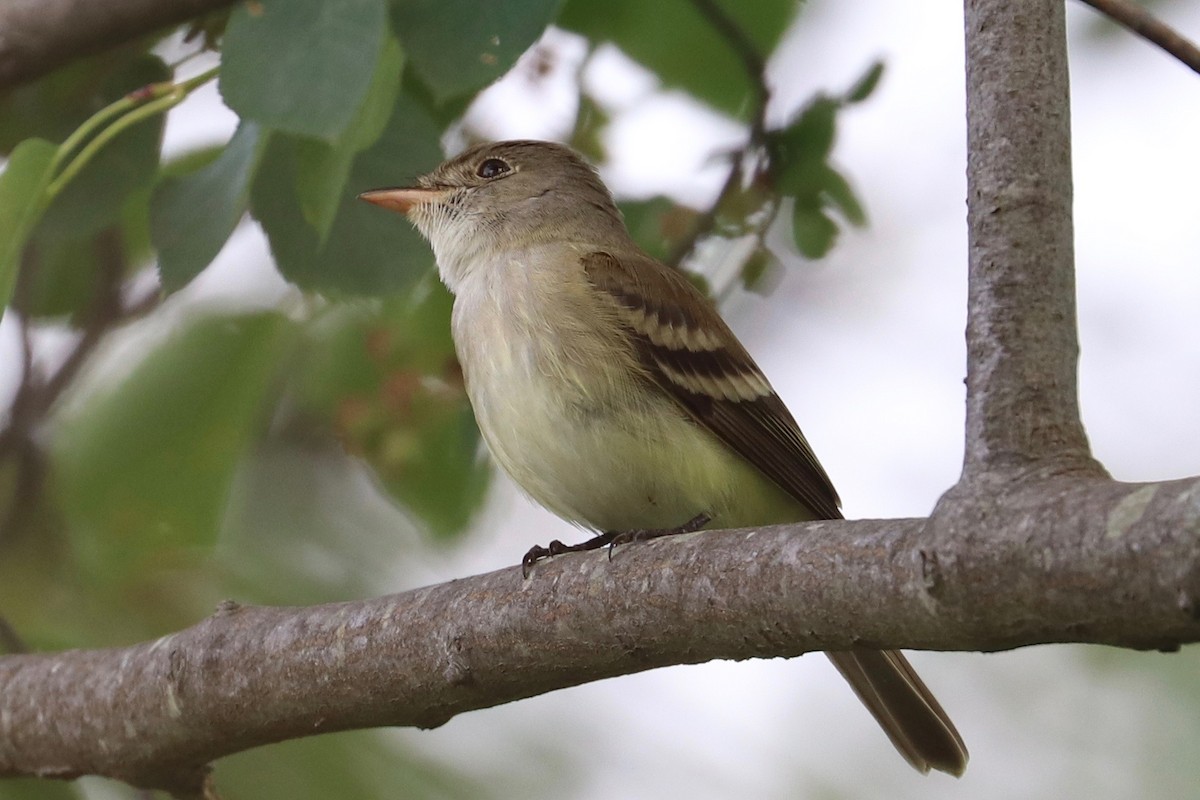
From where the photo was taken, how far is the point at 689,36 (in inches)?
129

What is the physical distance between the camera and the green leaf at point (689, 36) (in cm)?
319

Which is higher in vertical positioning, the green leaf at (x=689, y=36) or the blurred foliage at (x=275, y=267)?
the green leaf at (x=689, y=36)

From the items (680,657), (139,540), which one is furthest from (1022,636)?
(139,540)

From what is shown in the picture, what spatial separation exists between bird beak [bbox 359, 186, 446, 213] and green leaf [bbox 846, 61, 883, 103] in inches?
39.2

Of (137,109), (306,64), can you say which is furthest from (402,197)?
(306,64)

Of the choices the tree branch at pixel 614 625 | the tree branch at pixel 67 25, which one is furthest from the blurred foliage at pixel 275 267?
the tree branch at pixel 614 625

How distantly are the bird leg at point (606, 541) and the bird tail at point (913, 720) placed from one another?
1.64 feet

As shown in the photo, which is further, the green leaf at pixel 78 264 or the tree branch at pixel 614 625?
the green leaf at pixel 78 264

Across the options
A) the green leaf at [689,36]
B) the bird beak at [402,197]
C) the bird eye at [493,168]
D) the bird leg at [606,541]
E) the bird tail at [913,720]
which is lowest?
the bird tail at [913,720]

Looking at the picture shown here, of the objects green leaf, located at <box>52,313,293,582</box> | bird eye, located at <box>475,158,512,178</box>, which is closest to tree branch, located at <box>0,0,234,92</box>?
green leaf, located at <box>52,313,293,582</box>

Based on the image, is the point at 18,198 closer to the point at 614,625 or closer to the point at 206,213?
the point at 206,213

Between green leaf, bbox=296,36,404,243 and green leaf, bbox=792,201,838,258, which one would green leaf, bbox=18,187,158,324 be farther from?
green leaf, bbox=792,201,838,258

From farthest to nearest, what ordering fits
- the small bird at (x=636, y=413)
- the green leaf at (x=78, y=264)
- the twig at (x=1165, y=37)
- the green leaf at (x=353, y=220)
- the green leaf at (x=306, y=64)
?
the green leaf at (x=78, y=264) → the small bird at (x=636, y=413) → the green leaf at (x=353, y=220) → the green leaf at (x=306, y=64) → the twig at (x=1165, y=37)

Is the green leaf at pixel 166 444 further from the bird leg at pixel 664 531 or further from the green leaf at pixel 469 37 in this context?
the green leaf at pixel 469 37
